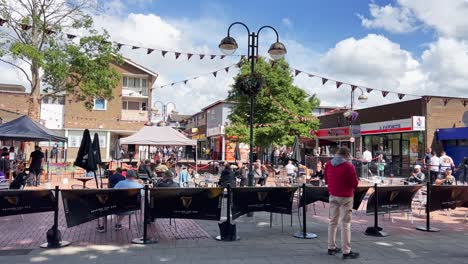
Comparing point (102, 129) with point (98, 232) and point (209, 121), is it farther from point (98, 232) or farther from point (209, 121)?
point (98, 232)

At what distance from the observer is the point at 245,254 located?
20.9 ft

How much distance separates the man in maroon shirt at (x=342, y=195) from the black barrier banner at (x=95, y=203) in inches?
135

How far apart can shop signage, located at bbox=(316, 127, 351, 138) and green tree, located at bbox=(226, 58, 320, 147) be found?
4880mm

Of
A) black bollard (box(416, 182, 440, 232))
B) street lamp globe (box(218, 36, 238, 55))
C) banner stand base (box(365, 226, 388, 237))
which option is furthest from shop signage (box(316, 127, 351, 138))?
banner stand base (box(365, 226, 388, 237))

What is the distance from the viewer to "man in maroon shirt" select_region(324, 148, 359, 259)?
626 centimetres

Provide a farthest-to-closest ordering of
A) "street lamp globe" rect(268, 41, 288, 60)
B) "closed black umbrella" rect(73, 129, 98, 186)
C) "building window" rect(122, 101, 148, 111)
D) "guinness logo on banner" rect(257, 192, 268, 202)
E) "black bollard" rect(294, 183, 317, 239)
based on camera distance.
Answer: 1. "building window" rect(122, 101, 148, 111)
2. "closed black umbrella" rect(73, 129, 98, 186)
3. "street lamp globe" rect(268, 41, 288, 60)
4. "black bollard" rect(294, 183, 317, 239)
5. "guinness logo on banner" rect(257, 192, 268, 202)

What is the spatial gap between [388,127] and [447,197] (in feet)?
61.5

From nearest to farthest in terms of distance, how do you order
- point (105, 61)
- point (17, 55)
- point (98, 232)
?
point (98, 232), point (17, 55), point (105, 61)

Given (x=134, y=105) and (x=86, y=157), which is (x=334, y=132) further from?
(x=86, y=157)

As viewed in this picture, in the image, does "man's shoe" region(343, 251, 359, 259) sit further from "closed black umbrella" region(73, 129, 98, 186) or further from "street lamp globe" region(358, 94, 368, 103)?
"street lamp globe" region(358, 94, 368, 103)

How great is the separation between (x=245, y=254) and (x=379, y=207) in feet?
10.9

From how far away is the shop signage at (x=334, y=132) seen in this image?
104ft

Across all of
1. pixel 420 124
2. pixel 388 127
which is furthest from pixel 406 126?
pixel 388 127

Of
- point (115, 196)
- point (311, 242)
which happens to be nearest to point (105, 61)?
point (115, 196)
